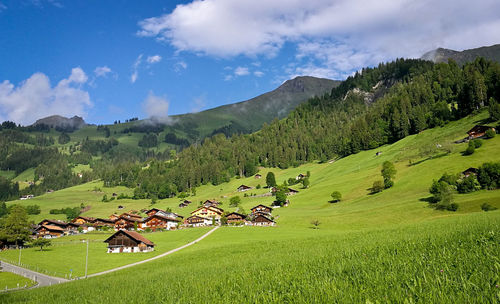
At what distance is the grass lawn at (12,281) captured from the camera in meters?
45.0

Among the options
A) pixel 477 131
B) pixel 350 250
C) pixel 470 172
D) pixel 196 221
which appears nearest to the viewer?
pixel 350 250

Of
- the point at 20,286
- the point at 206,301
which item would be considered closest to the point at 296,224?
the point at 20,286

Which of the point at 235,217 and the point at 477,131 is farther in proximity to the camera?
the point at 235,217

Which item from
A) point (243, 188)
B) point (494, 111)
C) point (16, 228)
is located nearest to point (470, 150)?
point (494, 111)

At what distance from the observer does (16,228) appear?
90188mm

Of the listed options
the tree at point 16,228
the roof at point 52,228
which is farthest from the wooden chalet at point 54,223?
the tree at point 16,228

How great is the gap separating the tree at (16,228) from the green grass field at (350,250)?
1348 cm

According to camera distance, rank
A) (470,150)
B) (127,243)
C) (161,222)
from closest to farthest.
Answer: (127,243), (470,150), (161,222)

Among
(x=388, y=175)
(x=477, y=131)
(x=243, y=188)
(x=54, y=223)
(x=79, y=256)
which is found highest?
(x=477, y=131)

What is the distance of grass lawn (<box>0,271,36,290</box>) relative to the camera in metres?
45.0

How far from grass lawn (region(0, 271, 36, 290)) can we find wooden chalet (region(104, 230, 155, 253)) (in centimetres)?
2775

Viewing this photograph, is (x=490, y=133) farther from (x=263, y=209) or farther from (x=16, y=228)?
(x=16, y=228)

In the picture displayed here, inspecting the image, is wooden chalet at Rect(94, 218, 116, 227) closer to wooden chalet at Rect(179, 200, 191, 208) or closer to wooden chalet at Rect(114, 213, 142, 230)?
wooden chalet at Rect(114, 213, 142, 230)

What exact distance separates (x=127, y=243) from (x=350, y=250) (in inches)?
3054
